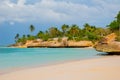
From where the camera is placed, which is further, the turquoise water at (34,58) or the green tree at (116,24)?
the green tree at (116,24)

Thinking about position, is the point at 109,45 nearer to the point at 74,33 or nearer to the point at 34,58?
the point at 34,58

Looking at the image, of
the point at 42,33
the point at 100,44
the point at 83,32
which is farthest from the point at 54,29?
the point at 100,44

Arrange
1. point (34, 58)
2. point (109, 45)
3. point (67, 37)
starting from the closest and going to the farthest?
1. point (34, 58)
2. point (109, 45)
3. point (67, 37)

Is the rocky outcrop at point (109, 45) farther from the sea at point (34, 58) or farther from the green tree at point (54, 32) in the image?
the green tree at point (54, 32)

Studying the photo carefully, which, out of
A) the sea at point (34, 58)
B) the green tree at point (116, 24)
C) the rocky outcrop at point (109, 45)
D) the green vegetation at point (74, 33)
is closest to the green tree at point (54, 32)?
the green vegetation at point (74, 33)

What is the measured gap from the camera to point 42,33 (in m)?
118

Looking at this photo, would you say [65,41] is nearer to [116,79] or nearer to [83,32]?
[83,32]

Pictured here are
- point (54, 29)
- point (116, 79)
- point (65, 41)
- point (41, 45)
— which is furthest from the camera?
point (54, 29)

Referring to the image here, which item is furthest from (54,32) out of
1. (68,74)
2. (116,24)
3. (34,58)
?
(68,74)

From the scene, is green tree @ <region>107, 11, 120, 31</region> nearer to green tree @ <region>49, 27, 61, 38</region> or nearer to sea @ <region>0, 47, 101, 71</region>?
sea @ <region>0, 47, 101, 71</region>

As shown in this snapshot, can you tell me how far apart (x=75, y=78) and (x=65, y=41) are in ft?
295

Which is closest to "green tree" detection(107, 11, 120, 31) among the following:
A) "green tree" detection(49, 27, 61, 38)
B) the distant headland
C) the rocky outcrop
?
the distant headland

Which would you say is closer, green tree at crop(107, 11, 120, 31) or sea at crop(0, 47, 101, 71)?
sea at crop(0, 47, 101, 71)

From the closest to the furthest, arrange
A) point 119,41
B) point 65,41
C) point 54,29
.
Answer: point 119,41
point 65,41
point 54,29
